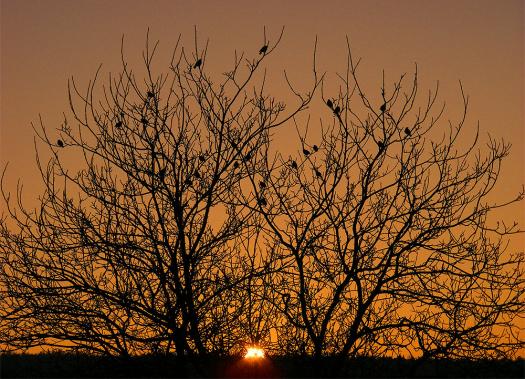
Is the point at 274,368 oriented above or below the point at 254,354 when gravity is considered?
below

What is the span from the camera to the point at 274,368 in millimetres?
10070

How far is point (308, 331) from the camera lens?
10250mm

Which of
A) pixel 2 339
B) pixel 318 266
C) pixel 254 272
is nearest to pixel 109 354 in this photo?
pixel 2 339

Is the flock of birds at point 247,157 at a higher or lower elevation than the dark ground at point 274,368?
higher

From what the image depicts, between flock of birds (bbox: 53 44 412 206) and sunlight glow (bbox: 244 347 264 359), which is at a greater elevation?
flock of birds (bbox: 53 44 412 206)

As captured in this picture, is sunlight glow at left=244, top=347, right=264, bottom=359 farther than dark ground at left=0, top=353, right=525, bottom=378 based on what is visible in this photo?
No

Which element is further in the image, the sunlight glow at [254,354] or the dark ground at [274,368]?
the dark ground at [274,368]

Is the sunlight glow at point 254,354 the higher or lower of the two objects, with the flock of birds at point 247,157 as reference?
lower

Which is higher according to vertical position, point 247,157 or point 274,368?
point 247,157

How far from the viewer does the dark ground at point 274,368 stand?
1019cm

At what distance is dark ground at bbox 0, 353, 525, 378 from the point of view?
10.2 meters

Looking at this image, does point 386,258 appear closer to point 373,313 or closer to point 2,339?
point 373,313

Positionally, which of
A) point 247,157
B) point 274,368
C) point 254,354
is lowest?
point 274,368

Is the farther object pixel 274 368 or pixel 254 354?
pixel 274 368
